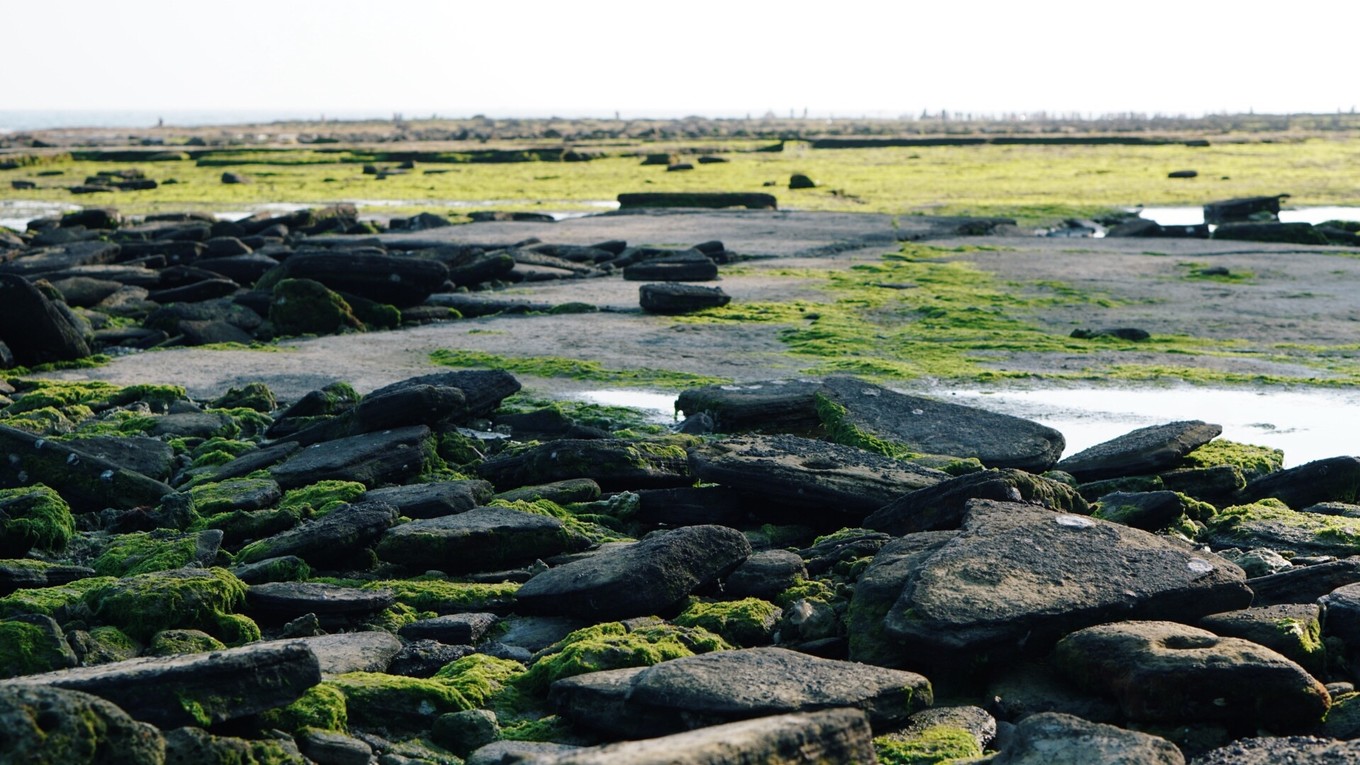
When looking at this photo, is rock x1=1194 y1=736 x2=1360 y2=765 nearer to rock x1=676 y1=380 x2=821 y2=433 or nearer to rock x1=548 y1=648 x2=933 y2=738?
rock x1=548 y1=648 x2=933 y2=738

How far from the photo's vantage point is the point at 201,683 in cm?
359

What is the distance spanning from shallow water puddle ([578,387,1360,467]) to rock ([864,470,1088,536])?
1.79 m

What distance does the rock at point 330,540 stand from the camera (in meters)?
5.68

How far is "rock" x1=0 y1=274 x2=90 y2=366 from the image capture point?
10328 millimetres

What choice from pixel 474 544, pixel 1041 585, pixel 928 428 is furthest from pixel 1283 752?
pixel 928 428

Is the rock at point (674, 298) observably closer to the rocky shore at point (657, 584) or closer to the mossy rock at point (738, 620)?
the rocky shore at point (657, 584)

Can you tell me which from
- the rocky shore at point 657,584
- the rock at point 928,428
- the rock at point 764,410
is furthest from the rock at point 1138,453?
the rock at point 764,410

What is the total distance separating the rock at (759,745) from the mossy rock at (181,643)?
5.82ft

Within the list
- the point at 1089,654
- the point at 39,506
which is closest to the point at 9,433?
the point at 39,506

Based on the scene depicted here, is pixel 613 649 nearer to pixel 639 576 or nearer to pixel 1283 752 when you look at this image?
pixel 639 576

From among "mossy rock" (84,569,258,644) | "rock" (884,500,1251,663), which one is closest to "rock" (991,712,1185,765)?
"rock" (884,500,1251,663)

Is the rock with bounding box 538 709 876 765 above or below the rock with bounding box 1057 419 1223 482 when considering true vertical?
above

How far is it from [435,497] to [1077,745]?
344 centimetres

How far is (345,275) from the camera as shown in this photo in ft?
41.6
